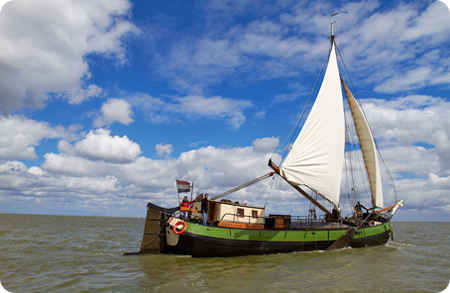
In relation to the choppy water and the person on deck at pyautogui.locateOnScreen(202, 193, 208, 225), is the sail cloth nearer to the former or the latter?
the choppy water

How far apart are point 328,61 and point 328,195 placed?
12693 mm

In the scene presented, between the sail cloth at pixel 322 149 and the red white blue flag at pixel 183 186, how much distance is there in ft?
22.6

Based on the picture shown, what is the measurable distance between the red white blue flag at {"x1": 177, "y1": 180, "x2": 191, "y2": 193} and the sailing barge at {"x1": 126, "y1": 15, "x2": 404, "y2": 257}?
1264 millimetres

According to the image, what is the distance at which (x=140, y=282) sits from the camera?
11.9 metres

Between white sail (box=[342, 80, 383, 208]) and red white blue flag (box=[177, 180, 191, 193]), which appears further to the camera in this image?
white sail (box=[342, 80, 383, 208])

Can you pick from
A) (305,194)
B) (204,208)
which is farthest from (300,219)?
(204,208)

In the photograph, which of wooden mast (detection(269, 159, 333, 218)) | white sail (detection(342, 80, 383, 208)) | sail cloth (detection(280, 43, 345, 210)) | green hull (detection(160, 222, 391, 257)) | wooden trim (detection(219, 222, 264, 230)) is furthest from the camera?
white sail (detection(342, 80, 383, 208))

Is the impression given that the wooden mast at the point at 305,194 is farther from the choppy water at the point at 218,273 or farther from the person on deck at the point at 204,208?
the person on deck at the point at 204,208

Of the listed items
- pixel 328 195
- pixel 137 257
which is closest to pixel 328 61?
pixel 328 195

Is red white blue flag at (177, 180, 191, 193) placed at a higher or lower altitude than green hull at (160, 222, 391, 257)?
higher

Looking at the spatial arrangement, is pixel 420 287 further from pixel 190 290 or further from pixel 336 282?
pixel 190 290

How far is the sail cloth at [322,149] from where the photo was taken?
21.1 meters

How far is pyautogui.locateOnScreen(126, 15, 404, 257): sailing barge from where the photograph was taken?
57.6 feet

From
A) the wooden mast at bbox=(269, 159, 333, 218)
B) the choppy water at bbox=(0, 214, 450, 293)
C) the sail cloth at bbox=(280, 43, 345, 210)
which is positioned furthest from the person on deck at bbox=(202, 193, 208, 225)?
the sail cloth at bbox=(280, 43, 345, 210)
